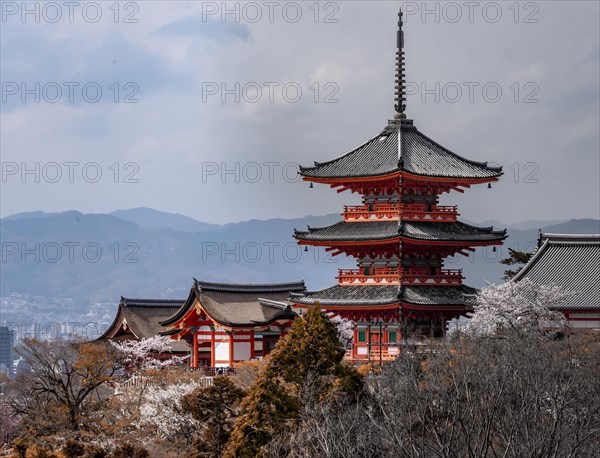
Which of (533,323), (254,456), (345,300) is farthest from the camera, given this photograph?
(345,300)

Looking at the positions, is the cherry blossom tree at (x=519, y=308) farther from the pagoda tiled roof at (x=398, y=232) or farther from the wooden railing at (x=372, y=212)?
the wooden railing at (x=372, y=212)

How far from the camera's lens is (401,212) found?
64312 mm

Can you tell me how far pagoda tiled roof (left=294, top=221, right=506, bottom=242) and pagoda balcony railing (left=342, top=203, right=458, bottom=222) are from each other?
245 millimetres

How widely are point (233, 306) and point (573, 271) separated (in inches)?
839

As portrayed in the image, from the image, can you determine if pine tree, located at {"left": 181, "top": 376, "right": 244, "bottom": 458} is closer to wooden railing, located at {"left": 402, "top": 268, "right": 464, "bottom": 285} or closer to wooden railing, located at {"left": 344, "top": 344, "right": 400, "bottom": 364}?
wooden railing, located at {"left": 344, "top": 344, "right": 400, "bottom": 364}

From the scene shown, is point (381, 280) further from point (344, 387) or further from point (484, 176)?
point (344, 387)

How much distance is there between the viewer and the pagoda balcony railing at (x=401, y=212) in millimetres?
64562

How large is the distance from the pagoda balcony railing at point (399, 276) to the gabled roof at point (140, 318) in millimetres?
17205

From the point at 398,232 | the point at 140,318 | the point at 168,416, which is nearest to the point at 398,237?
the point at 398,232

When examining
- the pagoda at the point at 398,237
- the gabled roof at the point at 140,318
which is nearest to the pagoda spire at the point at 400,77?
the pagoda at the point at 398,237

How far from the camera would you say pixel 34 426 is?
5850 centimetres

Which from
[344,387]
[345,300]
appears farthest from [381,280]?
[344,387]

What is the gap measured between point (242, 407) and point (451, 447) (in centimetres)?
1262

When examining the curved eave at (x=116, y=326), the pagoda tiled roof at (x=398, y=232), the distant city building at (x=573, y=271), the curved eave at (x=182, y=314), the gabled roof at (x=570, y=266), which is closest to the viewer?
the distant city building at (x=573, y=271)
